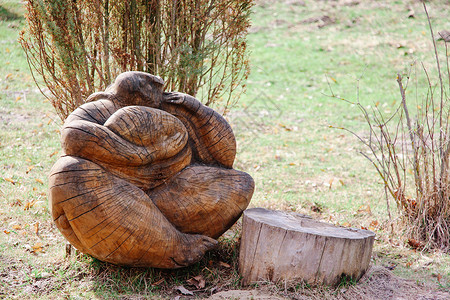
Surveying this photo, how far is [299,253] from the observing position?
10.7ft

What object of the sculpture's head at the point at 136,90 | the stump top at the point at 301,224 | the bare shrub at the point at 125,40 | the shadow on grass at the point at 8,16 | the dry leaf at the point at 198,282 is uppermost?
the shadow on grass at the point at 8,16

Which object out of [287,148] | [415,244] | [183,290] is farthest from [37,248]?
[287,148]

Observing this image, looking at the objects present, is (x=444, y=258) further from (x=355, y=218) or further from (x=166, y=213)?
(x=166, y=213)

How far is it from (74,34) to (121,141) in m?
1.75

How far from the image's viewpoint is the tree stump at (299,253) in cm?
327

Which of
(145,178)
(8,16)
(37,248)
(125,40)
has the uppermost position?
(8,16)

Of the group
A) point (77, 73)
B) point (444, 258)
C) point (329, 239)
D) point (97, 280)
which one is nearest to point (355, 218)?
point (444, 258)

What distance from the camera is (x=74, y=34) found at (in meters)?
4.30

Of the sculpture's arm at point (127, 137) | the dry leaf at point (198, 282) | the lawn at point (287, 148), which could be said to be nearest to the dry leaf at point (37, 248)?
the lawn at point (287, 148)

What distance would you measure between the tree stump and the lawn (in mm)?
112

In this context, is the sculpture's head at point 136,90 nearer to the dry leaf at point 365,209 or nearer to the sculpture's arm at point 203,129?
the sculpture's arm at point 203,129

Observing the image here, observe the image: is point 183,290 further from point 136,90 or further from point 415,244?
point 415,244

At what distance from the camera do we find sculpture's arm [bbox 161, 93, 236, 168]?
11.9ft

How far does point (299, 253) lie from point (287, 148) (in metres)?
4.20
